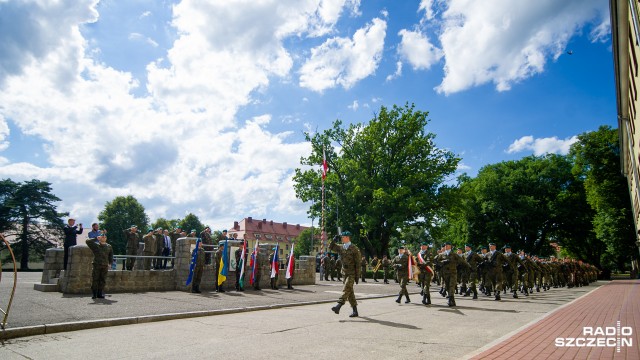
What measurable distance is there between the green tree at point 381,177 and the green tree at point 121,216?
126ft

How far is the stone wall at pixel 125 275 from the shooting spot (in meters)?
11.8

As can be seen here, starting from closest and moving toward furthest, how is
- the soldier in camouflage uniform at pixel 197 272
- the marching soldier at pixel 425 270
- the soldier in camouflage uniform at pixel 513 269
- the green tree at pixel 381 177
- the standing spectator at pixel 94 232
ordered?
the standing spectator at pixel 94 232
the marching soldier at pixel 425 270
the soldier in camouflage uniform at pixel 197 272
the soldier in camouflage uniform at pixel 513 269
the green tree at pixel 381 177

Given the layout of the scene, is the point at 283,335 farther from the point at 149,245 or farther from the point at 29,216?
the point at 29,216

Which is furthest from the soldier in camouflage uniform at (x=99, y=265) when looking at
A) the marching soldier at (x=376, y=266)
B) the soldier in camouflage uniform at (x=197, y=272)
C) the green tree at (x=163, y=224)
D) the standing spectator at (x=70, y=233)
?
the green tree at (x=163, y=224)

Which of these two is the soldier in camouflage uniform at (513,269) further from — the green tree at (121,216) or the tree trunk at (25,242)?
the green tree at (121,216)

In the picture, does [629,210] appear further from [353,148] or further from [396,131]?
[353,148]

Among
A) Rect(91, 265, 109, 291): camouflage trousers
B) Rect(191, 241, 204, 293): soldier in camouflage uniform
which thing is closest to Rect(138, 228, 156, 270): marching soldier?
Rect(191, 241, 204, 293): soldier in camouflage uniform

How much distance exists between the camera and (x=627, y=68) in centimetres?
2380

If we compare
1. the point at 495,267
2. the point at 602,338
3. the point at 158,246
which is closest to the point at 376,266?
the point at 495,267

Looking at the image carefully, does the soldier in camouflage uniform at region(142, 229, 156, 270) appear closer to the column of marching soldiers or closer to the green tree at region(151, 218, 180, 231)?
the column of marching soldiers

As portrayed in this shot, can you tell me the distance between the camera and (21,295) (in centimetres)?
1066

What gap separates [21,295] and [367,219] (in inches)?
1051

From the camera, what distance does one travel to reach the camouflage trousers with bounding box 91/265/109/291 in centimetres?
1116

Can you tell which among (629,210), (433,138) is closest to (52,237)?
(433,138)
